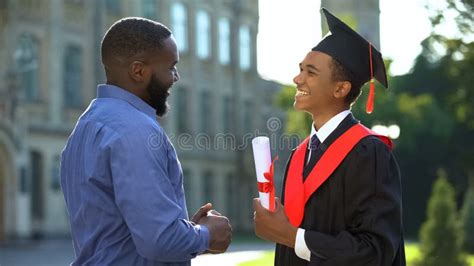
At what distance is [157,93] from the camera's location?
429cm

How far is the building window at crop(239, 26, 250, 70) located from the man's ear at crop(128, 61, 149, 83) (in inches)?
1972

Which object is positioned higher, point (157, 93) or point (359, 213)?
point (157, 93)

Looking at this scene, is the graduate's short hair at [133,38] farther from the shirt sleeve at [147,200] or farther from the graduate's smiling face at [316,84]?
the graduate's smiling face at [316,84]

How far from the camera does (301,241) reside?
444cm

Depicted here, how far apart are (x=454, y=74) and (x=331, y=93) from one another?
28.3 ft

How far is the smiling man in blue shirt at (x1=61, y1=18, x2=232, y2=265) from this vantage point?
3.92 metres

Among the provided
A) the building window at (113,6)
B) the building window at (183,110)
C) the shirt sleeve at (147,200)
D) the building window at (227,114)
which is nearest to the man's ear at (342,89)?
the shirt sleeve at (147,200)

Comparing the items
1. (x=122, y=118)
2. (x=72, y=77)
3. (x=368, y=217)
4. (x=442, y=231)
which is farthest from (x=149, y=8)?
(x=122, y=118)

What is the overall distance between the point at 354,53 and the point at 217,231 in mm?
1058

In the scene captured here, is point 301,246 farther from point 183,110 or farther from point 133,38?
point 183,110

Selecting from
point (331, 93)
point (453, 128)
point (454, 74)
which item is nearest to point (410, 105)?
point (453, 128)

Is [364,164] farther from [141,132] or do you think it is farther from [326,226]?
[141,132]

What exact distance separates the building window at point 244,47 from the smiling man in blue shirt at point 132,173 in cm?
5008

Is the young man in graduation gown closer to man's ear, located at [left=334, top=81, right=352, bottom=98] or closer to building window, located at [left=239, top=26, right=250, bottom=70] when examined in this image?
man's ear, located at [left=334, top=81, right=352, bottom=98]
